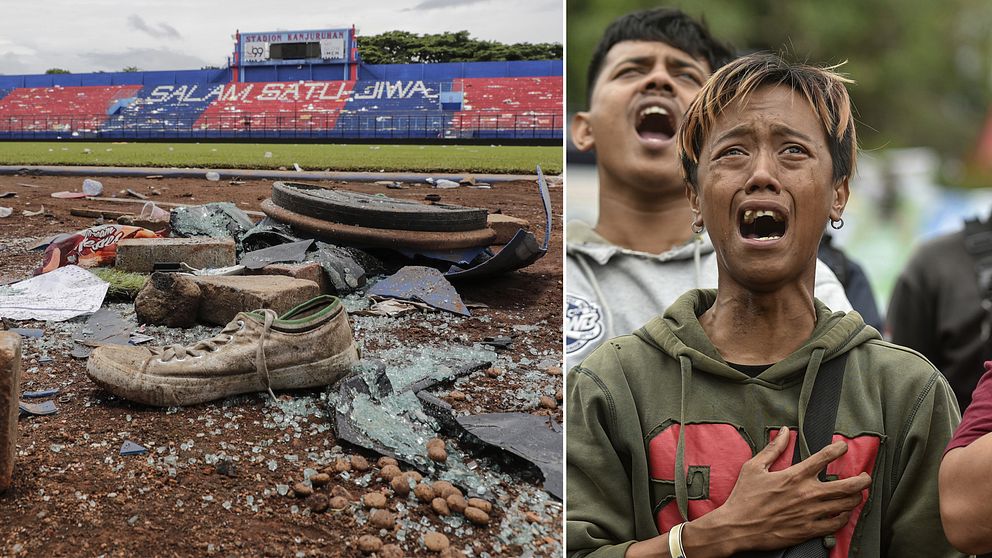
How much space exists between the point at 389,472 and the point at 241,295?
1208 millimetres

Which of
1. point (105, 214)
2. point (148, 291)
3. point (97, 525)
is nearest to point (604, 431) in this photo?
point (97, 525)

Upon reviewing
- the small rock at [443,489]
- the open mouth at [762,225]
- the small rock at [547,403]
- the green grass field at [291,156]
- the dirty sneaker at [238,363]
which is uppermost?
the green grass field at [291,156]

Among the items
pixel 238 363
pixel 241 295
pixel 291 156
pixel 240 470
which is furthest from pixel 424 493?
pixel 291 156

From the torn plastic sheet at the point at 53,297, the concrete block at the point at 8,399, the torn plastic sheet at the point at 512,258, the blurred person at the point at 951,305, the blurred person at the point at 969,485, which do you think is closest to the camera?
the blurred person at the point at 969,485

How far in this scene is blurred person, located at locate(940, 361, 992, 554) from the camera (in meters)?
1.03

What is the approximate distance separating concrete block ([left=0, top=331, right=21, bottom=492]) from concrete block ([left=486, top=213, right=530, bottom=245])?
6.97 feet

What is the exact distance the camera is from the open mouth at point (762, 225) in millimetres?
1107

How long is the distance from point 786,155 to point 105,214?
3873mm

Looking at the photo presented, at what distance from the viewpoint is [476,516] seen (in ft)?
7.02

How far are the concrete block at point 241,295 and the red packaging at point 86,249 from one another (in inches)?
25.0

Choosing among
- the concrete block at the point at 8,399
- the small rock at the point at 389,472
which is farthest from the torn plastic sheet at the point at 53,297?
the small rock at the point at 389,472

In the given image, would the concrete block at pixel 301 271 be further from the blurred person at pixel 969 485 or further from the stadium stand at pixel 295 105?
the blurred person at pixel 969 485

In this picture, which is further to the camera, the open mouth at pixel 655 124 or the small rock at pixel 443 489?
the small rock at pixel 443 489

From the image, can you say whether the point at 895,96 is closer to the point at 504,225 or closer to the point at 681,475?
the point at 504,225
